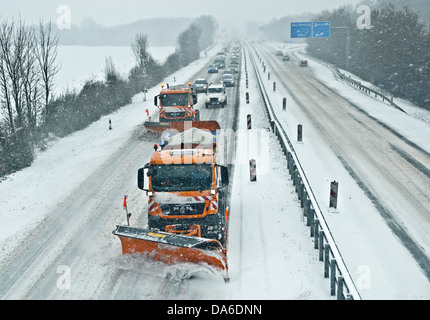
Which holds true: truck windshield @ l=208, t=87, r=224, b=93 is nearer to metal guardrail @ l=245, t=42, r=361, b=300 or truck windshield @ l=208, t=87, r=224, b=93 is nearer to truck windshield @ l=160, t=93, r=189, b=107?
truck windshield @ l=160, t=93, r=189, b=107

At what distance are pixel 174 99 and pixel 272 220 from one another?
39.9ft

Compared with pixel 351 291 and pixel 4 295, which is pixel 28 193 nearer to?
pixel 4 295

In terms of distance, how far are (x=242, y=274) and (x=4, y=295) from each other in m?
4.89

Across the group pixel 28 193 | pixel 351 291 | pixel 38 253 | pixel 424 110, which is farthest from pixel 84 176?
pixel 424 110

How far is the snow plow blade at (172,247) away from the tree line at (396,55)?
34795 mm

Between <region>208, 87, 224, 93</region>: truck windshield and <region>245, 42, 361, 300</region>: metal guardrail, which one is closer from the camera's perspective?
<region>245, 42, 361, 300</region>: metal guardrail

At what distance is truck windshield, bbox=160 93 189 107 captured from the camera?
2186cm

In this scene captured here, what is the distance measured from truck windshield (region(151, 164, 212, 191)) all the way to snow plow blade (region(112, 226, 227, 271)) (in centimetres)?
116

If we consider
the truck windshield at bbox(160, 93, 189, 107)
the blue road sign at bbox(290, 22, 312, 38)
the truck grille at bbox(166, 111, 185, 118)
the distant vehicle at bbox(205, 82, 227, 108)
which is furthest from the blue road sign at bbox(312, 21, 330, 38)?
the truck grille at bbox(166, 111, 185, 118)

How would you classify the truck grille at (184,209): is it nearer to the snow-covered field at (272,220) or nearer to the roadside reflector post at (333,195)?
the snow-covered field at (272,220)

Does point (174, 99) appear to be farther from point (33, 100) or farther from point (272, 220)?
point (272, 220)

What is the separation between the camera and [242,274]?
8.74 m

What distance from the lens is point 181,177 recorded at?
9.66 m

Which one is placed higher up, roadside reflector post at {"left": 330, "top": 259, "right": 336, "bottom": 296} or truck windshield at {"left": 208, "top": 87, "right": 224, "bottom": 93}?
truck windshield at {"left": 208, "top": 87, "right": 224, "bottom": 93}
